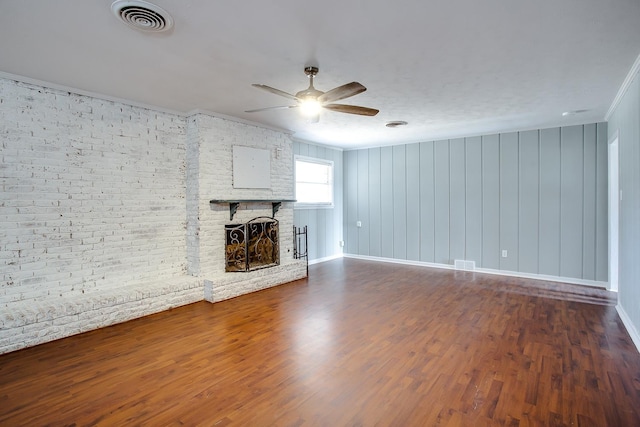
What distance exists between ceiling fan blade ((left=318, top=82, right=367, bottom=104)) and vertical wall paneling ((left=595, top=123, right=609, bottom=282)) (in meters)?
4.86

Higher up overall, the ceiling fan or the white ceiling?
the white ceiling

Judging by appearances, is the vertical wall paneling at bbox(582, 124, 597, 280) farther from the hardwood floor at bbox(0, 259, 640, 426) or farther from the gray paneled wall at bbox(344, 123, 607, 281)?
the hardwood floor at bbox(0, 259, 640, 426)

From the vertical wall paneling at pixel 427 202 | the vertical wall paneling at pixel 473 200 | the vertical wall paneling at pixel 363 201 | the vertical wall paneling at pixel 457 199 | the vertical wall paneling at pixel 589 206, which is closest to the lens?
the vertical wall paneling at pixel 589 206

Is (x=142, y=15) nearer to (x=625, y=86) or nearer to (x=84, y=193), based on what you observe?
(x=84, y=193)

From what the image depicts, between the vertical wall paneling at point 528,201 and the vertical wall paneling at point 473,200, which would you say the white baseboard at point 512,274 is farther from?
the vertical wall paneling at point 473,200

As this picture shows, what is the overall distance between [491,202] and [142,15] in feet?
19.9

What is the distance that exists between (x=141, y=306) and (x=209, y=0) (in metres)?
3.45

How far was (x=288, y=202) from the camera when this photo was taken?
596 centimetres

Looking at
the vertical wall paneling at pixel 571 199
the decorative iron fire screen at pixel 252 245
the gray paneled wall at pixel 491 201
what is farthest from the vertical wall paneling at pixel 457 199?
the decorative iron fire screen at pixel 252 245

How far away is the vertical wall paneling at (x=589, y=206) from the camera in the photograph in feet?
17.5

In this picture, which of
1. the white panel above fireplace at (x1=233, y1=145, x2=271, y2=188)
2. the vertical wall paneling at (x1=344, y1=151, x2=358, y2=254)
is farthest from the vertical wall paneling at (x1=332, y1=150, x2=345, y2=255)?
the white panel above fireplace at (x1=233, y1=145, x2=271, y2=188)

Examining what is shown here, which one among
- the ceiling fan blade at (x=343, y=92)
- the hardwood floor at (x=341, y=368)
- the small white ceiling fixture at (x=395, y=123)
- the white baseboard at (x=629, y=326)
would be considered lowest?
the hardwood floor at (x=341, y=368)

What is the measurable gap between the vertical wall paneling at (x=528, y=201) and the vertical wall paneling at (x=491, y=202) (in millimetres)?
360

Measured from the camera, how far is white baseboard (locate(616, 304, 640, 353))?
10.2ft
